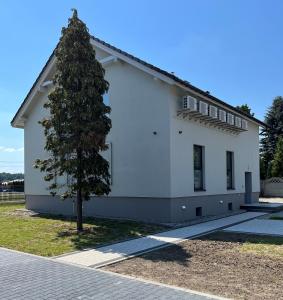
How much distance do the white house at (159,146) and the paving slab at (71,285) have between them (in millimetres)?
7642

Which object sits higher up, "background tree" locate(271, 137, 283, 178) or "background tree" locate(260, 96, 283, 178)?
"background tree" locate(260, 96, 283, 178)

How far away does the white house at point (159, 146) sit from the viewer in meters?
15.6

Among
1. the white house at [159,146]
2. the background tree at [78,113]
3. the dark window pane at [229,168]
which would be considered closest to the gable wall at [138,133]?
the white house at [159,146]

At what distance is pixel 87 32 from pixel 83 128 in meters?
3.25

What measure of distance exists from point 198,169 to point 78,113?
6767 millimetres

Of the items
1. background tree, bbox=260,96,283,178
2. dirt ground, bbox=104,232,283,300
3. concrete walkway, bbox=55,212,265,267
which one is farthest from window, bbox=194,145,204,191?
background tree, bbox=260,96,283,178

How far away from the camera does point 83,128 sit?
1297 cm

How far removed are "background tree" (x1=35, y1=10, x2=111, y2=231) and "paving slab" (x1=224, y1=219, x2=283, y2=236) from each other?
4.80 m

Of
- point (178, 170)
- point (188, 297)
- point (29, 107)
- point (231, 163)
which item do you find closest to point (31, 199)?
point (29, 107)

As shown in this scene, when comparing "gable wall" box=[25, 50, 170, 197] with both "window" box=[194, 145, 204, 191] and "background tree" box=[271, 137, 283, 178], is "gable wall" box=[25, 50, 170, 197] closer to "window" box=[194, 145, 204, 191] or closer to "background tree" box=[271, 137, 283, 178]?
"window" box=[194, 145, 204, 191]

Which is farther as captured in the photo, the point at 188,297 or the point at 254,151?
the point at 254,151

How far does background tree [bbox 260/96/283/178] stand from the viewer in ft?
150

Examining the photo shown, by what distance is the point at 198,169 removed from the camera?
58.4 ft

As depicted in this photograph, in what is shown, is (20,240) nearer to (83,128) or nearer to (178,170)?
(83,128)
